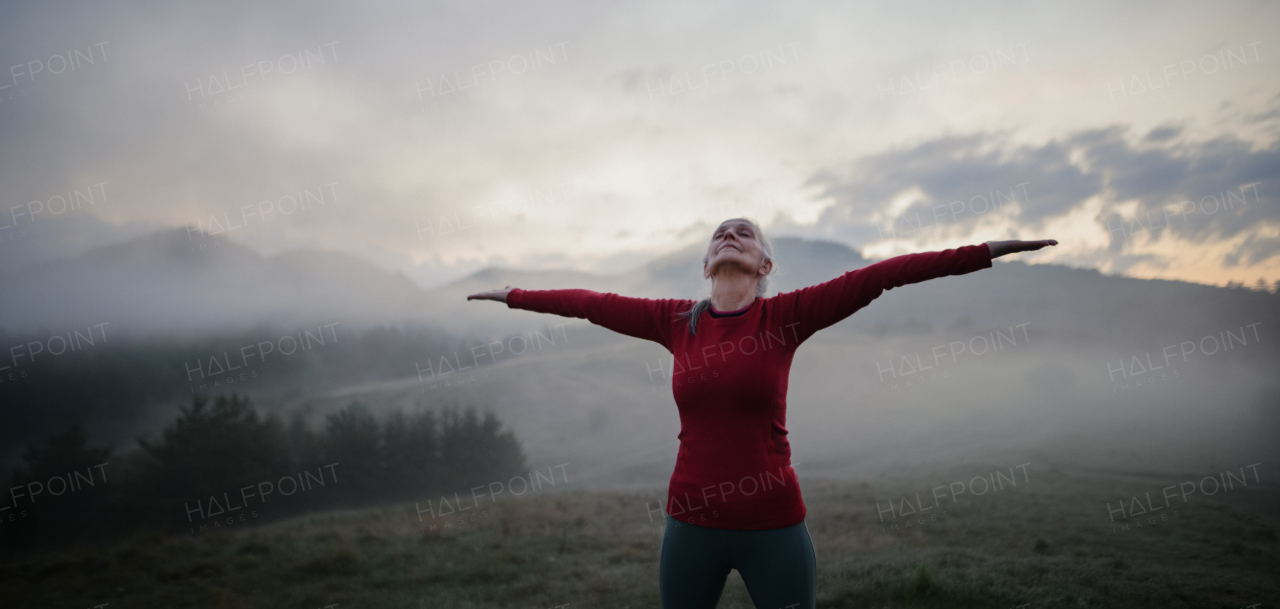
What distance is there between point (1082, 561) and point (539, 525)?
10.2 meters

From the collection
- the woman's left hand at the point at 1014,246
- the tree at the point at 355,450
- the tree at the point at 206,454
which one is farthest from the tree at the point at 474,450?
the woman's left hand at the point at 1014,246

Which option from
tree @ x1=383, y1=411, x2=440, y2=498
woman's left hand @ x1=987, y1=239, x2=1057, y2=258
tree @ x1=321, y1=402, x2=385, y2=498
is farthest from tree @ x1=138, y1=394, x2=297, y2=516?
woman's left hand @ x1=987, y1=239, x2=1057, y2=258

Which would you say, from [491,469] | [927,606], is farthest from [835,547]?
[491,469]

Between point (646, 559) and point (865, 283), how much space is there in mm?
8491

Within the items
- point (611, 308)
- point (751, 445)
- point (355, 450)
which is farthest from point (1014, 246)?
point (355, 450)

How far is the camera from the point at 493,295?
3586 mm

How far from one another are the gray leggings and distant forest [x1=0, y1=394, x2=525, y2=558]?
18519 millimetres

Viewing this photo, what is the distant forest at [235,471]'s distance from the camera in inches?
723

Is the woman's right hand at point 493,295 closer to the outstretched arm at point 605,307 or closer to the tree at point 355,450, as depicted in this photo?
the outstretched arm at point 605,307

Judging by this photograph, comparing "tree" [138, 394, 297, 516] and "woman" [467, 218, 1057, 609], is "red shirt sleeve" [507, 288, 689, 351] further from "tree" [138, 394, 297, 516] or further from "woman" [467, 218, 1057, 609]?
"tree" [138, 394, 297, 516]

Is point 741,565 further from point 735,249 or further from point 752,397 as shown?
point 735,249

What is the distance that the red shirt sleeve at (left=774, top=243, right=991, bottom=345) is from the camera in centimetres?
223

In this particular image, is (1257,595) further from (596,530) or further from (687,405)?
(596,530)

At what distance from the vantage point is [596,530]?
458 inches
